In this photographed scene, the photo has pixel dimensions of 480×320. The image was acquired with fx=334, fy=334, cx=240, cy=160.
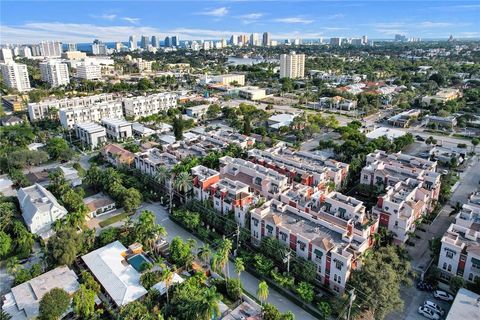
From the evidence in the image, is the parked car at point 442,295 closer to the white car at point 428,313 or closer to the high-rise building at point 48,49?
the white car at point 428,313

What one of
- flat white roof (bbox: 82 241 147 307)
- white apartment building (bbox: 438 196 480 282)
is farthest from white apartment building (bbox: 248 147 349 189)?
flat white roof (bbox: 82 241 147 307)

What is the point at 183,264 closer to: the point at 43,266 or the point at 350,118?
the point at 43,266

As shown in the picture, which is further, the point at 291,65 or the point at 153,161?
the point at 291,65

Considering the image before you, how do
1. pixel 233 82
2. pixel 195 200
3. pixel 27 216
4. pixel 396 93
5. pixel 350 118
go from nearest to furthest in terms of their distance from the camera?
1. pixel 27 216
2. pixel 195 200
3. pixel 350 118
4. pixel 396 93
5. pixel 233 82

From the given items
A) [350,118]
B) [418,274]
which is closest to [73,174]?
[418,274]

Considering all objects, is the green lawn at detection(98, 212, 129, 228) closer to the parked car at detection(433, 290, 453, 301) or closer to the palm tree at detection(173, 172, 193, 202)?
the palm tree at detection(173, 172, 193, 202)

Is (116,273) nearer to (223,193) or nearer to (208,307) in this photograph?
(208,307)

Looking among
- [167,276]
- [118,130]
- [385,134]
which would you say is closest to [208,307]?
[167,276]
